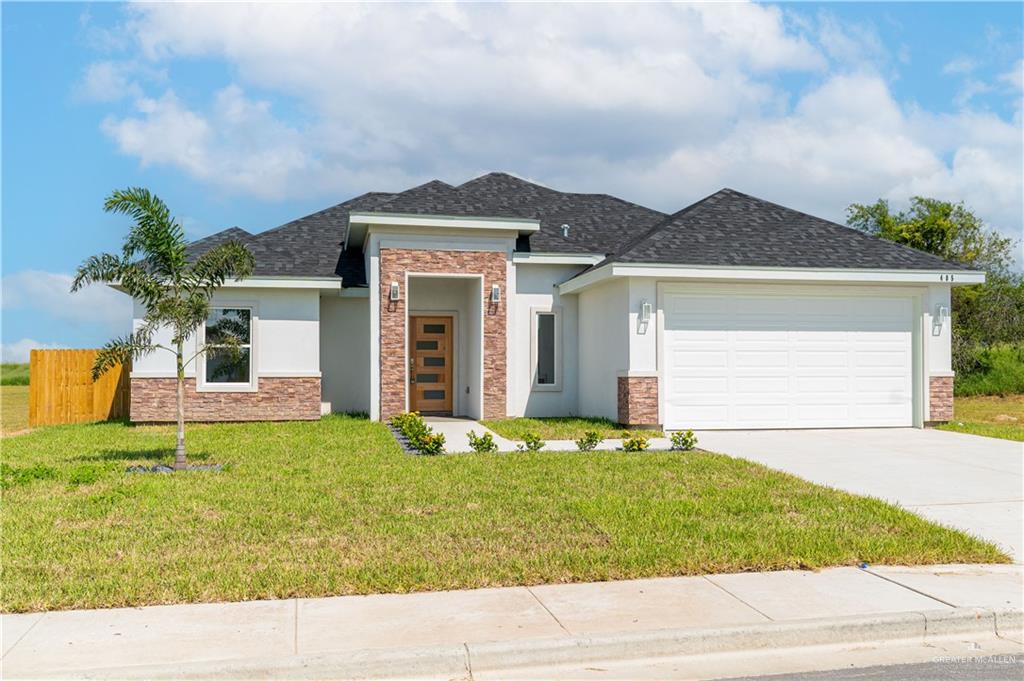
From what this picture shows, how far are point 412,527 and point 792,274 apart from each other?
35.1 feet

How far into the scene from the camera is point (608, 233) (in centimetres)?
2050

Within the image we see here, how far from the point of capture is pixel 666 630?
16.5ft

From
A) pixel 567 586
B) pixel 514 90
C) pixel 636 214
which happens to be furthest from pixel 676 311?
pixel 567 586

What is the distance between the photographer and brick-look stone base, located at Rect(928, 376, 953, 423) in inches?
644

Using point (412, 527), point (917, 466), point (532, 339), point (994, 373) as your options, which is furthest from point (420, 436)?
point (994, 373)

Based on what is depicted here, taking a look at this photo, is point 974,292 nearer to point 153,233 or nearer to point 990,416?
point 990,416

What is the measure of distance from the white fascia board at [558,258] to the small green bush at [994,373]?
1622cm

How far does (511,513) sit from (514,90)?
32.1 ft

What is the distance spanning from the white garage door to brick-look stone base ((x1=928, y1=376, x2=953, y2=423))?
39cm

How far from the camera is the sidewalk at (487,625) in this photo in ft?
15.1

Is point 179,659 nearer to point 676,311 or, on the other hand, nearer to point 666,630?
point 666,630

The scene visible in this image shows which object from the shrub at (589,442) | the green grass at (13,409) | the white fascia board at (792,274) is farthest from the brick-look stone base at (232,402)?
the shrub at (589,442)

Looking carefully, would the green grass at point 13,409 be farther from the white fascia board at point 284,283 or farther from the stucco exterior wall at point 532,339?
the stucco exterior wall at point 532,339

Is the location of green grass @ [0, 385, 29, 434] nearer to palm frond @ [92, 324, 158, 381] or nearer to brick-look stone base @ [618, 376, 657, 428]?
palm frond @ [92, 324, 158, 381]
